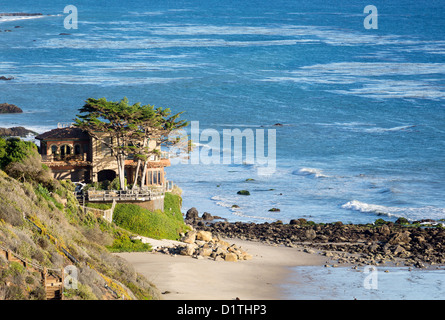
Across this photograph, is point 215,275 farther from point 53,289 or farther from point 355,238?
point 355,238

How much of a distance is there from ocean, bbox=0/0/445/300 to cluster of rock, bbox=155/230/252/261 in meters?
12.3

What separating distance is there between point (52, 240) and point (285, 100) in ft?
297

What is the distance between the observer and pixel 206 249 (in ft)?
142

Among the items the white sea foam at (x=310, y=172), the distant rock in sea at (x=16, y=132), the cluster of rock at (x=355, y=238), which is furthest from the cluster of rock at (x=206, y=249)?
the distant rock in sea at (x=16, y=132)

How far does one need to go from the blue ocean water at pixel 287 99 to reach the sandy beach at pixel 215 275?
52.1 ft

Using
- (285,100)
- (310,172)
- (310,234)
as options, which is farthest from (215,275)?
(285,100)

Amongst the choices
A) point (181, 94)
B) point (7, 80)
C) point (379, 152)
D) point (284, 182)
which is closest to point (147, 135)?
point (284, 182)

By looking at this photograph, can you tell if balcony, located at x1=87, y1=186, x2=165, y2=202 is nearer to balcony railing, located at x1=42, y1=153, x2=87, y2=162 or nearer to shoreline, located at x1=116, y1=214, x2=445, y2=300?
shoreline, located at x1=116, y1=214, x2=445, y2=300

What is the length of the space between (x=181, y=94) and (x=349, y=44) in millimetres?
68358

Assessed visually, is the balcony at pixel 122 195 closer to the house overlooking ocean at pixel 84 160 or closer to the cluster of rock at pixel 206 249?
the house overlooking ocean at pixel 84 160

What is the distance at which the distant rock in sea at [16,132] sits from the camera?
85.0 metres

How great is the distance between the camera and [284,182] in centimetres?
7544
